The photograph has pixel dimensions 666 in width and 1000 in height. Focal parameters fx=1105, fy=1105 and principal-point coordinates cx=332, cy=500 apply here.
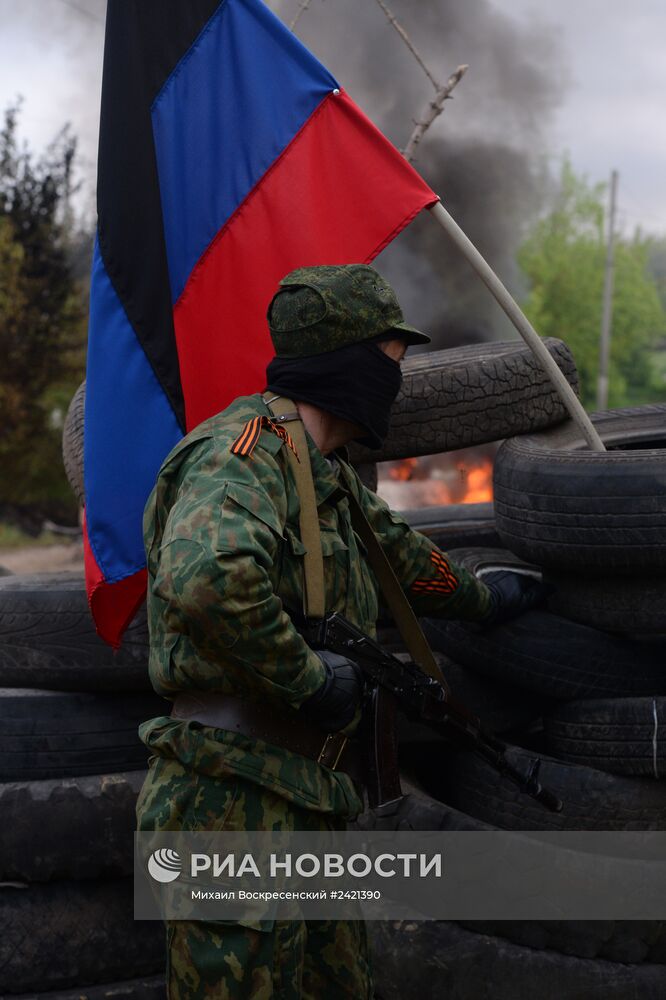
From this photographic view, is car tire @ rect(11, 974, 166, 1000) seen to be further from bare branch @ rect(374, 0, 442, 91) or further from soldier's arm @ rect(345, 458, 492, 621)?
bare branch @ rect(374, 0, 442, 91)

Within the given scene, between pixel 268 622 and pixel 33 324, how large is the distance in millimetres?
20486

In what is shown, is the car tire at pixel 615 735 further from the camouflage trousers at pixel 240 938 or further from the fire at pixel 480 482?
the fire at pixel 480 482

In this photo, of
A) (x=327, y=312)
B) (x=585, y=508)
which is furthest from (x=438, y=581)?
(x=327, y=312)

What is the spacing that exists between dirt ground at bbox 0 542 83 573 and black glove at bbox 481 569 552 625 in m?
15.6

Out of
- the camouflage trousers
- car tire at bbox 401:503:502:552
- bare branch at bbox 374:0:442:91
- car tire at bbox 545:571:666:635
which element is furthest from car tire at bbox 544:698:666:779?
bare branch at bbox 374:0:442:91

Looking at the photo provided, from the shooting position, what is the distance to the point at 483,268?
3305 millimetres

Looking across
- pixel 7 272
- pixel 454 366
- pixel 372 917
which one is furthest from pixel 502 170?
pixel 372 917

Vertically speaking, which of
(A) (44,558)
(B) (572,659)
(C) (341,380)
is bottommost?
(A) (44,558)

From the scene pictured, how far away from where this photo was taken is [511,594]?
3621 mm

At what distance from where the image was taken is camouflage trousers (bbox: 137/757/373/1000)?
246 centimetres

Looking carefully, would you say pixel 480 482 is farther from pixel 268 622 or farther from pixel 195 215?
pixel 268 622

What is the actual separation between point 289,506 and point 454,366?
1.85 m

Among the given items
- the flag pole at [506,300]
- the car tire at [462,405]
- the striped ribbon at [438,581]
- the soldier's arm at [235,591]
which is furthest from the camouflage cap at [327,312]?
the car tire at [462,405]

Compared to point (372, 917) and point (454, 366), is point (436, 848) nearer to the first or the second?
point (372, 917)
